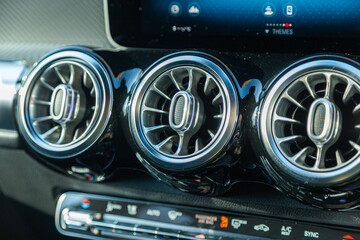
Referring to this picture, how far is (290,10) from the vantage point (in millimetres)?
1168

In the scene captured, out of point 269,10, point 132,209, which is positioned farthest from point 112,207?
point 269,10

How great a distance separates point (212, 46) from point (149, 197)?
435mm

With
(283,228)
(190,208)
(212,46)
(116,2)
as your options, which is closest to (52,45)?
(116,2)

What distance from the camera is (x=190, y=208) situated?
1247 millimetres

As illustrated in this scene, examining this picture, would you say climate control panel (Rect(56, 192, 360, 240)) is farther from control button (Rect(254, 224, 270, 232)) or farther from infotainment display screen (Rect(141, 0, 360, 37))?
infotainment display screen (Rect(141, 0, 360, 37))

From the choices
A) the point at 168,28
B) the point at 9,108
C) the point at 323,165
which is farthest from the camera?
the point at 9,108

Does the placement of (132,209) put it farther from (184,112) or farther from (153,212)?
(184,112)

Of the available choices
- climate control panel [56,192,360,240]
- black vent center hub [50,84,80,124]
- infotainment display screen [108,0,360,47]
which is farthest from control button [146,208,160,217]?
infotainment display screen [108,0,360,47]

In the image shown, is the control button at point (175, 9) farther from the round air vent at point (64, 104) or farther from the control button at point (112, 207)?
the control button at point (112, 207)

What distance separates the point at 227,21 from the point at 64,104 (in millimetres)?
463

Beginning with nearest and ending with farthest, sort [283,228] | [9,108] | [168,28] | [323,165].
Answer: [323,165], [283,228], [168,28], [9,108]

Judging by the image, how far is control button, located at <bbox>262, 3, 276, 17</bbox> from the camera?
3.87ft

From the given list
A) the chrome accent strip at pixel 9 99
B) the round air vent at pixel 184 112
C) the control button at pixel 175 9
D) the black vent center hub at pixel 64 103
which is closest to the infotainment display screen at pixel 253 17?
the control button at pixel 175 9

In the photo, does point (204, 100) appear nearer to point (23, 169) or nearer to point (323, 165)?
point (323, 165)
